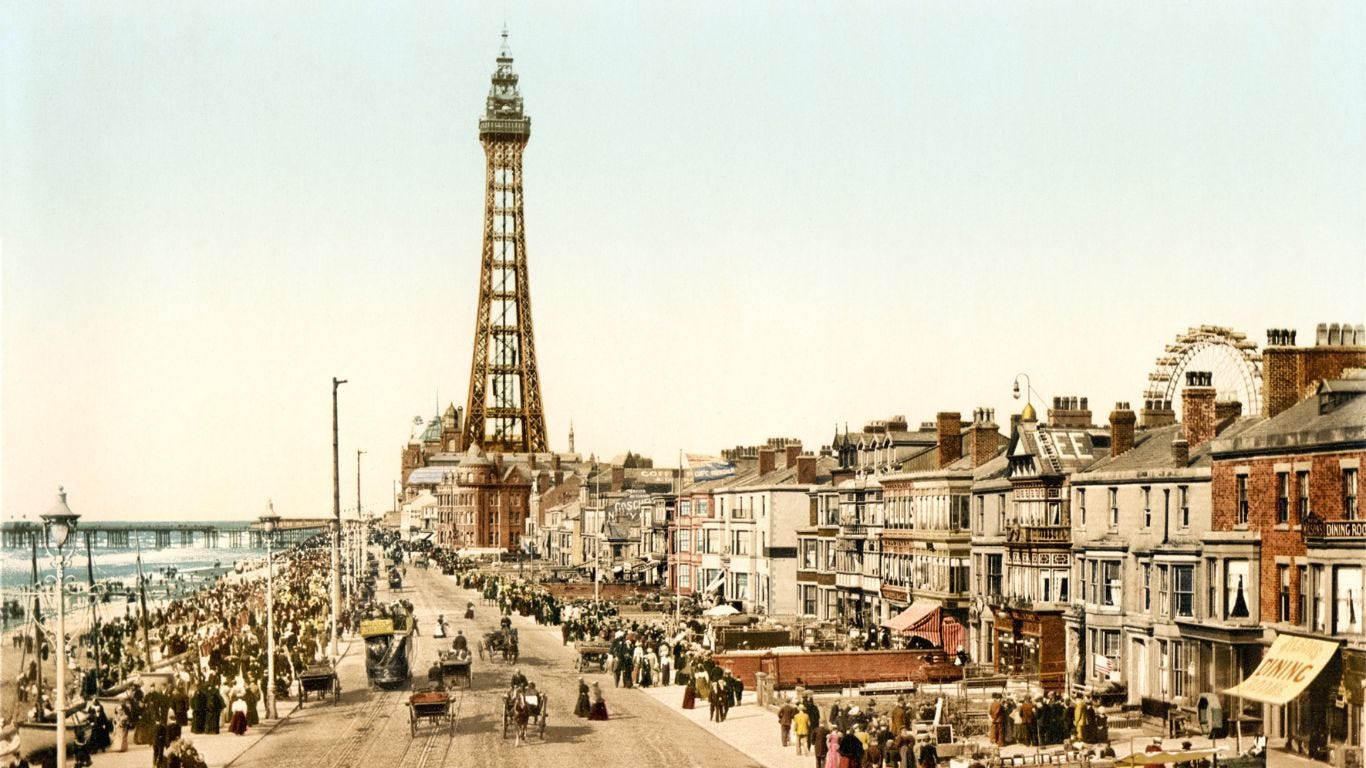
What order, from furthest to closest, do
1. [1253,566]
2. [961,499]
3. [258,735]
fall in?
[961,499] → [258,735] → [1253,566]

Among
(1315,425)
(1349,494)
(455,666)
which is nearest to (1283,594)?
(1349,494)

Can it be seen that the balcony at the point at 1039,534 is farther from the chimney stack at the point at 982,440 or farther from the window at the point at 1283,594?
the window at the point at 1283,594

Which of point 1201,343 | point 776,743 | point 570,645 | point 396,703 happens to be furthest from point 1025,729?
point 1201,343

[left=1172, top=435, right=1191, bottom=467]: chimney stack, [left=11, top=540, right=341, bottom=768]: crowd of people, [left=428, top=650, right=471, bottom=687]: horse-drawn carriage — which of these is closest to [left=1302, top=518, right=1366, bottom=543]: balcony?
[left=1172, top=435, right=1191, bottom=467]: chimney stack

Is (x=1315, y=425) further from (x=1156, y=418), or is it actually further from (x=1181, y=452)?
(x=1156, y=418)

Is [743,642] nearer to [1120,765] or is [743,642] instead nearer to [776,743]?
[776,743]

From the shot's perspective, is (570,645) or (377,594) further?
(377,594)

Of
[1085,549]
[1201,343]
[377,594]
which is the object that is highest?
[1201,343]

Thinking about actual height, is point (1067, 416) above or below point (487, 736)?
above
